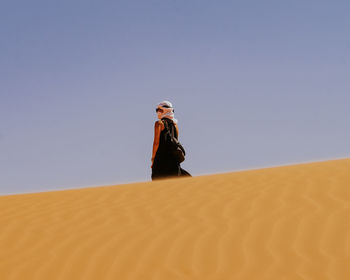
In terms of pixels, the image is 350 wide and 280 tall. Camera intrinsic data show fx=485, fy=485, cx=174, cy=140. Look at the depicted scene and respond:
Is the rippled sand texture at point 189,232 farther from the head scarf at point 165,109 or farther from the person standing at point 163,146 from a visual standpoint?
the head scarf at point 165,109

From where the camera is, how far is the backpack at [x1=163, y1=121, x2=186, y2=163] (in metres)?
9.65

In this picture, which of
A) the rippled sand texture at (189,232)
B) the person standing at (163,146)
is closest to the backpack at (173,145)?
the person standing at (163,146)

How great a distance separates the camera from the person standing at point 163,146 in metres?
9.62

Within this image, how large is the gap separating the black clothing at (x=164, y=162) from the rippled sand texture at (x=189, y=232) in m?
1.41

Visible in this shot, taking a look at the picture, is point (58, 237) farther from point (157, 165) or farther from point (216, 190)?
point (157, 165)

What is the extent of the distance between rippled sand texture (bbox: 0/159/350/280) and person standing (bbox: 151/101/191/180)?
4.67 feet

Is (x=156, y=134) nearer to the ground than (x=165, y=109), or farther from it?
nearer to the ground

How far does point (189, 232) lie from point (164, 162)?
4.09 meters

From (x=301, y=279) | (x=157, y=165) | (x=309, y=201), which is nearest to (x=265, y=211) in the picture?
(x=309, y=201)

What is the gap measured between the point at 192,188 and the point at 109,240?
8.55ft

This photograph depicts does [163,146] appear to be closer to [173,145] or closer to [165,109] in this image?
[173,145]

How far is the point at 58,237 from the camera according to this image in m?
6.05

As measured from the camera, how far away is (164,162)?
9.84 metres

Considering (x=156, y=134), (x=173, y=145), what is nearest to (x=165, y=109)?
(x=156, y=134)
